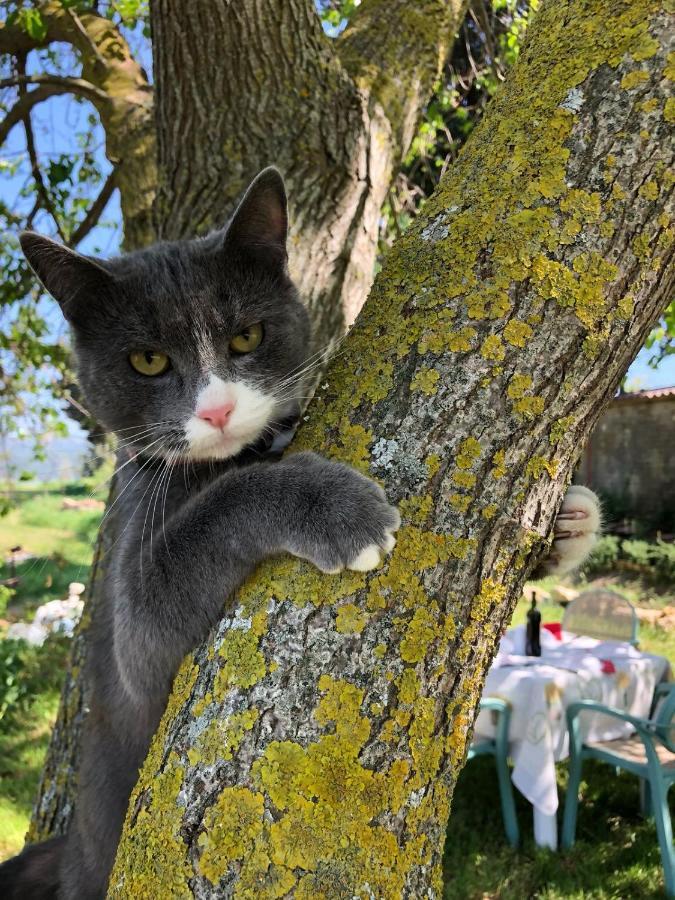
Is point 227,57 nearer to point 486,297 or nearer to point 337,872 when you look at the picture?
point 486,297

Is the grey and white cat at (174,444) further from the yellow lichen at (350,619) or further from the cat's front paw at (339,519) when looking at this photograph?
the yellow lichen at (350,619)

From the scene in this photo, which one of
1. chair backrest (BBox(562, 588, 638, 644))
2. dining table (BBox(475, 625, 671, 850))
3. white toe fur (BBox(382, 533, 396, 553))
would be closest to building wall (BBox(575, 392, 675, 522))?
chair backrest (BBox(562, 588, 638, 644))

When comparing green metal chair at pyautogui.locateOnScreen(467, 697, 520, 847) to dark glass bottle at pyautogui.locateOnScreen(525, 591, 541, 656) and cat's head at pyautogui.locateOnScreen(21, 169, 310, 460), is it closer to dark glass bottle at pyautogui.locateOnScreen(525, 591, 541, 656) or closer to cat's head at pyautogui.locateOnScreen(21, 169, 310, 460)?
dark glass bottle at pyautogui.locateOnScreen(525, 591, 541, 656)

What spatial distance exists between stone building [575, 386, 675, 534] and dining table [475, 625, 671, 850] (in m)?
5.07

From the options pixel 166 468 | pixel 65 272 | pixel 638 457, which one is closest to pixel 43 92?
pixel 65 272

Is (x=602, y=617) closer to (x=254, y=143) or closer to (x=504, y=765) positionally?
(x=504, y=765)

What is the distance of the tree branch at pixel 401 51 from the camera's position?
8.82 feet

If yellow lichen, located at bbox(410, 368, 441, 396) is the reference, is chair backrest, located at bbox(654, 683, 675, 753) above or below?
below

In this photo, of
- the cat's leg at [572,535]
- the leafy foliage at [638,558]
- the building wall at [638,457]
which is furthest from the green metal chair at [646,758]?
the building wall at [638,457]

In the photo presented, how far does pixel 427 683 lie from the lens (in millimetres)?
931

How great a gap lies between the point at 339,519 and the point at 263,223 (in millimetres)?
847

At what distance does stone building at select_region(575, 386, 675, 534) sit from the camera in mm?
9398

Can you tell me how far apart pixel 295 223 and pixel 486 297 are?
57.1 inches

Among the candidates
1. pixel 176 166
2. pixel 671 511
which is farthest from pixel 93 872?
pixel 671 511
